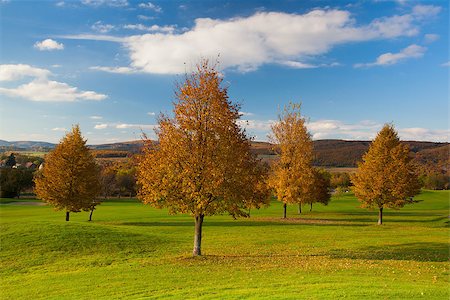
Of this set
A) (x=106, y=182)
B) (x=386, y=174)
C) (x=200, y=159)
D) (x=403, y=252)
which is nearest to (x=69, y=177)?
(x=200, y=159)

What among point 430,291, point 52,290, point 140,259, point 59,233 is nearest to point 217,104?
point 140,259

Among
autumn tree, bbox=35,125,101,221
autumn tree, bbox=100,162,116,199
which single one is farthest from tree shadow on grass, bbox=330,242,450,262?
autumn tree, bbox=100,162,116,199

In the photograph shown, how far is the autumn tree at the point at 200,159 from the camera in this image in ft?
76.1

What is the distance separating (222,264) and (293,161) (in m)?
31.3

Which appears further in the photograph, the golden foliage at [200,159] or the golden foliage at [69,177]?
the golden foliage at [69,177]

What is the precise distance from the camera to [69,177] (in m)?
45.8

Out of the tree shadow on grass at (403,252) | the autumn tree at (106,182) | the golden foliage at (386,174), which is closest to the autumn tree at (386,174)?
the golden foliage at (386,174)

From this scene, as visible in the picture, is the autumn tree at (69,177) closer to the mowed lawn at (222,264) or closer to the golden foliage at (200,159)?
the mowed lawn at (222,264)

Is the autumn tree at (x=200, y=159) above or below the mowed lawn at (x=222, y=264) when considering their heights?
above

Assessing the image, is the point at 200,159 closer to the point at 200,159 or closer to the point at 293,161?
the point at 200,159

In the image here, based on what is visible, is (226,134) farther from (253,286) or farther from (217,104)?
(253,286)

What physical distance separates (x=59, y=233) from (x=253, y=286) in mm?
21294

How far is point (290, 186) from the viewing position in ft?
168

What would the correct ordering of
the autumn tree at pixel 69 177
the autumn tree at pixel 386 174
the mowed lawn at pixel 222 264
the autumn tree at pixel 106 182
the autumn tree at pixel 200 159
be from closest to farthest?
the mowed lawn at pixel 222 264 < the autumn tree at pixel 200 159 < the autumn tree at pixel 386 174 < the autumn tree at pixel 69 177 < the autumn tree at pixel 106 182
